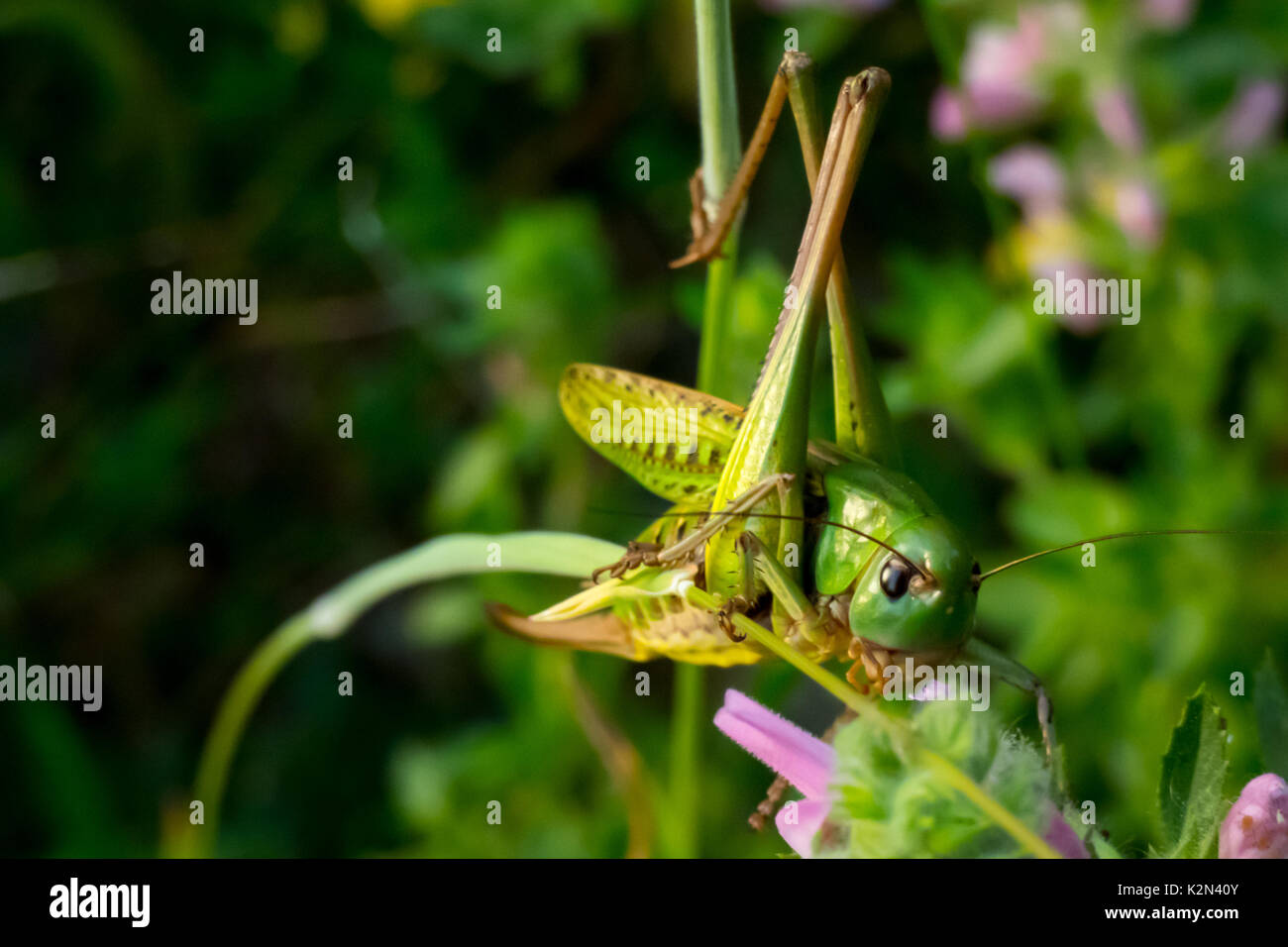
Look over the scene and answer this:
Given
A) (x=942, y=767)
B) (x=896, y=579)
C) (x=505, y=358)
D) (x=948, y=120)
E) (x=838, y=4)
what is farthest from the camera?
(x=505, y=358)

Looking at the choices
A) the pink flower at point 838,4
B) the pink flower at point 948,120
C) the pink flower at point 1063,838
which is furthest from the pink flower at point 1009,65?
the pink flower at point 1063,838

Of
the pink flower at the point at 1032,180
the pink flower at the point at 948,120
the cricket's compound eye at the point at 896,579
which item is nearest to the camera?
the cricket's compound eye at the point at 896,579

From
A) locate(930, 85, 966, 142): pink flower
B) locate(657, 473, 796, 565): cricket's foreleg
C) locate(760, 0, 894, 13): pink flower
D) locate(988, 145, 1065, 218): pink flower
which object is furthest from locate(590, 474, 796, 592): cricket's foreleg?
locate(760, 0, 894, 13): pink flower

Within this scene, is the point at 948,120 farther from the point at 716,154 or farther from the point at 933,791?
the point at 933,791

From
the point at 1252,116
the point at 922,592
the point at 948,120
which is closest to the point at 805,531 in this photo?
the point at 922,592

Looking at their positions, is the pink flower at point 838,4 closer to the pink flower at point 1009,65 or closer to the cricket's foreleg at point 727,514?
the pink flower at point 1009,65

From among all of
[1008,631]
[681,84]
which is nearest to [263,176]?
[681,84]
